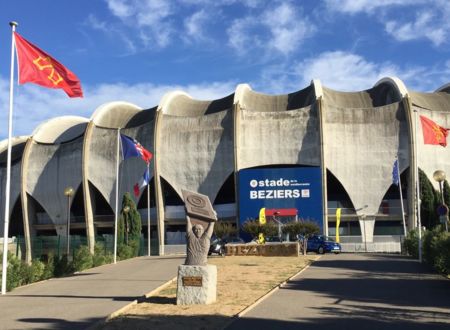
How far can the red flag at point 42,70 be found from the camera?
15312mm

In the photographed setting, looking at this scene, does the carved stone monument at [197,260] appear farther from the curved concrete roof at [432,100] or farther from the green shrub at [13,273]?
the curved concrete roof at [432,100]

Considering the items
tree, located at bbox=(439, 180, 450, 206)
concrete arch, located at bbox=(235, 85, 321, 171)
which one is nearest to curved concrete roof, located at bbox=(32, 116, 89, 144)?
concrete arch, located at bbox=(235, 85, 321, 171)

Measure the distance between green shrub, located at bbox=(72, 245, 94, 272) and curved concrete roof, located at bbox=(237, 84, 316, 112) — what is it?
29.4m

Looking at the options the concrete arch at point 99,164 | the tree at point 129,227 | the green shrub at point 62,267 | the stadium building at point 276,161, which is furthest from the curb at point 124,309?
the concrete arch at point 99,164

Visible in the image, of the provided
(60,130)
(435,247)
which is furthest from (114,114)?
(435,247)

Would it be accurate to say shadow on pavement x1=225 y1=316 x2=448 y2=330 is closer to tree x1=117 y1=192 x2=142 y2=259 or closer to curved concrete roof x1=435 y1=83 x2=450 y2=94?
tree x1=117 y1=192 x2=142 y2=259

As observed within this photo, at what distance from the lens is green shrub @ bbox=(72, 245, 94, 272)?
82.2 ft

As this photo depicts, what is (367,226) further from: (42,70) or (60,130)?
(42,70)

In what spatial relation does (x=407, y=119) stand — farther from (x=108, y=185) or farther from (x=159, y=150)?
(x=108, y=185)

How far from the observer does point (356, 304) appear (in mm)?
11625

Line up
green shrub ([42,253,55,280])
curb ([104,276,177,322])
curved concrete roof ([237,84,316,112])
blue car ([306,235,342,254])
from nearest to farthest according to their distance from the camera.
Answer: curb ([104,276,177,322]) → green shrub ([42,253,55,280]) → blue car ([306,235,342,254]) → curved concrete roof ([237,84,316,112])

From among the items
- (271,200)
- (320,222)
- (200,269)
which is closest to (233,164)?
(271,200)

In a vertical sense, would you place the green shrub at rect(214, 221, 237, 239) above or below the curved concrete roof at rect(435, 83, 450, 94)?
below

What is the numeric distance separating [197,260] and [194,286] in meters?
0.65
